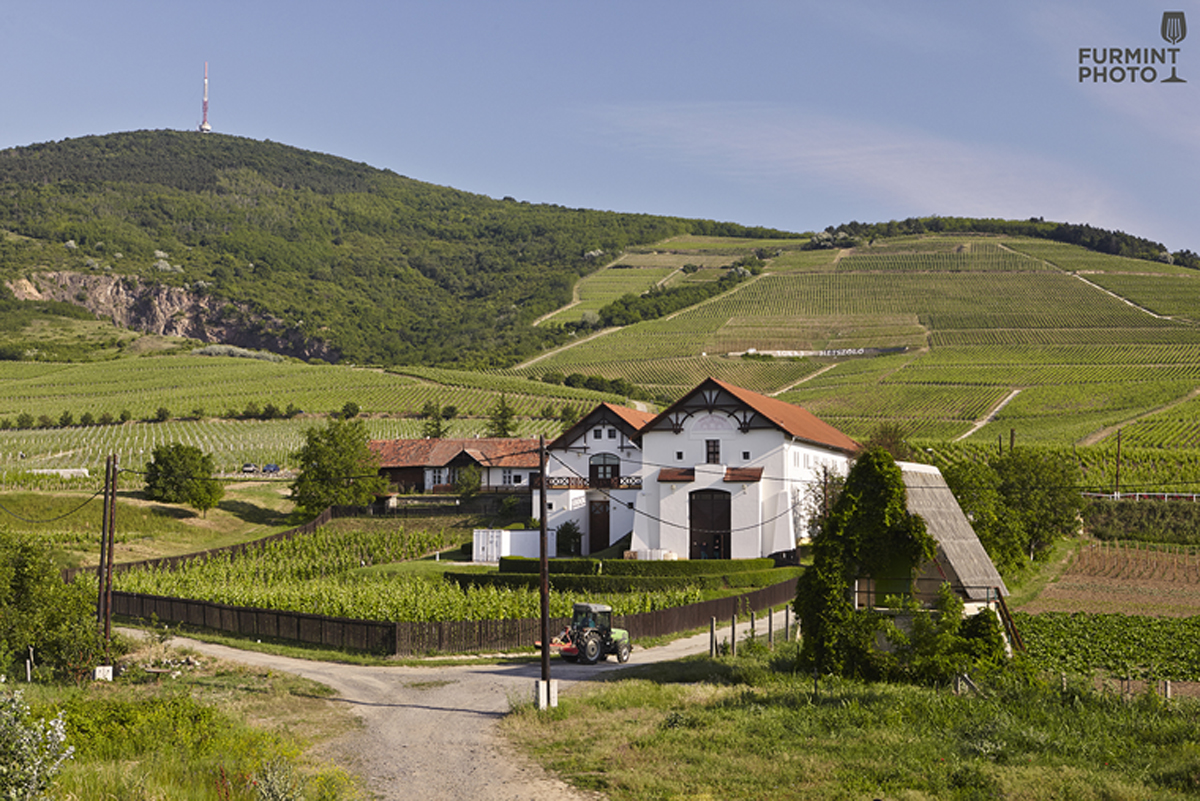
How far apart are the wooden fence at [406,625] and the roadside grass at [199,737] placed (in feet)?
17.2

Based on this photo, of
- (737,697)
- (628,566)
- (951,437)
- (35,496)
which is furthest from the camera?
(951,437)

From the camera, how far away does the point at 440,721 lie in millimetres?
22078

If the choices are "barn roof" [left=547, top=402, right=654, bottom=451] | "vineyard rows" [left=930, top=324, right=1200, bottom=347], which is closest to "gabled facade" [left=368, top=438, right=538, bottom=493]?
"barn roof" [left=547, top=402, right=654, bottom=451]

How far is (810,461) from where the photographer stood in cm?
5972

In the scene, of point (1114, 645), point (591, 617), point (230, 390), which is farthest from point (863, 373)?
point (591, 617)

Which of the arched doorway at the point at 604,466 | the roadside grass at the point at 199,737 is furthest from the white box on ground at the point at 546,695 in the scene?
the arched doorway at the point at 604,466

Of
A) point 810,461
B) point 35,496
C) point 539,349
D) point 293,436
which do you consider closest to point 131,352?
point 539,349

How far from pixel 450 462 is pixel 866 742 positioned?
67449 mm

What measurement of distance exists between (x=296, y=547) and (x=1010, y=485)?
141ft

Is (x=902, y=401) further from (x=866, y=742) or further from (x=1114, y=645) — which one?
(x=866, y=742)

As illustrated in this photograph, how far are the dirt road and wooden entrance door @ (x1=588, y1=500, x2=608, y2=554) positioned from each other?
25216 millimetres

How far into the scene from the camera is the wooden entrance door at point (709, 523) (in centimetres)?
5494

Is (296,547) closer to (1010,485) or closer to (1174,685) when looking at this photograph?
(1010,485)

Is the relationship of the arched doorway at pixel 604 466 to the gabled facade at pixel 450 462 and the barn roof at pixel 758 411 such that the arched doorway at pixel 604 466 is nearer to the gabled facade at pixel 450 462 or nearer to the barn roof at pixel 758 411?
the barn roof at pixel 758 411
